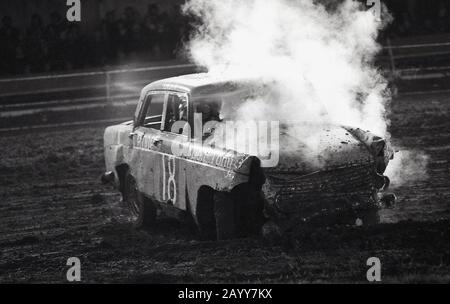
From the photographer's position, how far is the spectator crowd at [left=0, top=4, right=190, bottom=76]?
1925 centimetres

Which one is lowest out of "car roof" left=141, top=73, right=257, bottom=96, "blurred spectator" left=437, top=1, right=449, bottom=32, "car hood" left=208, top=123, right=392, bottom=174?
"car hood" left=208, top=123, right=392, bottom=174

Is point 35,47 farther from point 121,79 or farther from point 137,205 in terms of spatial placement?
point 137,205

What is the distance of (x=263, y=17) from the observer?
10.9 meters

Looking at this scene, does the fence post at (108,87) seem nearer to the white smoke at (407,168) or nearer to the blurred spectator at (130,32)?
the blurred spectator at (130,32)

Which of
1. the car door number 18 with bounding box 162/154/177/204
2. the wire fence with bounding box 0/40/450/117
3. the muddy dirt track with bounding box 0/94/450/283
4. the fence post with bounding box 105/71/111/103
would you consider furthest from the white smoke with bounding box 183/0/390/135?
the fence post with bounding box 105/71/111/103

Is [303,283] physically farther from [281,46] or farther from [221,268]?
[281,46]

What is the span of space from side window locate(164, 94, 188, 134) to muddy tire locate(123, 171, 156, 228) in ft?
3.47

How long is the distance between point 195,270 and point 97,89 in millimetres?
12922

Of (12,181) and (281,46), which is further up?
(281,46)

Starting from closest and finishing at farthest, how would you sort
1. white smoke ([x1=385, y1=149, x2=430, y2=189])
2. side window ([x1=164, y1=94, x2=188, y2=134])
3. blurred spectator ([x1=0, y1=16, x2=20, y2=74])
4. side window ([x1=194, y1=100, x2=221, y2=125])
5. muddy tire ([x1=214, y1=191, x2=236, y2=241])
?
muddy tire ([x1=214, y1=191, x2=236, y2=241]) < side window ([x1=194, y1=100, x2=221, y2=125]) < side window ([x1=164, y1=94, x2=188, y2=134]) < white smoke ([x1=385, y1=149, x2=430, y2=189]) < blurred spectator ([x1=0, y1=16, x2=20, y2=74])

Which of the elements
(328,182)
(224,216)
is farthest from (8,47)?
(328,182)

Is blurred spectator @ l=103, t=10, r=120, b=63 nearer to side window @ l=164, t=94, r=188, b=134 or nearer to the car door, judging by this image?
the car door

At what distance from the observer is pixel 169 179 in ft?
28.0
